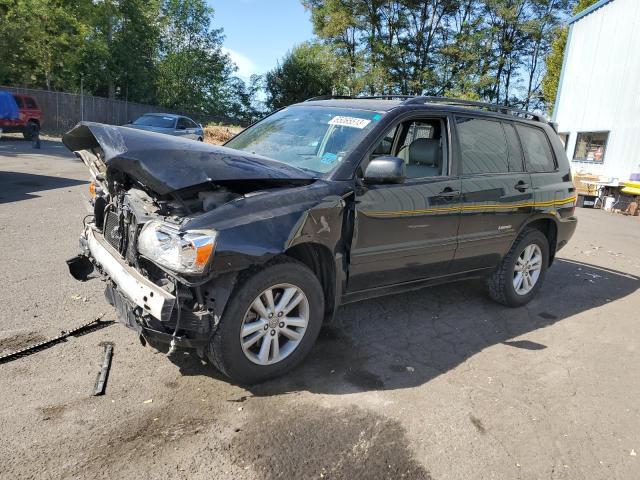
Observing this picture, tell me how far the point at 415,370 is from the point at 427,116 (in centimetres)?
212

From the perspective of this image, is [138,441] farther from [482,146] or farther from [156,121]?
[156,121]

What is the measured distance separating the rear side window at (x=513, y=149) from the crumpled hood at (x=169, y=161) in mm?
2545

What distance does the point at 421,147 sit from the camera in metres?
4.41

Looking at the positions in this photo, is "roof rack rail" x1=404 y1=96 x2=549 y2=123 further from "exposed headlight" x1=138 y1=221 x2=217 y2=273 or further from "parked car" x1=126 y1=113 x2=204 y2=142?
"parked car" x1=126 y1=113 x2=204 y2=142

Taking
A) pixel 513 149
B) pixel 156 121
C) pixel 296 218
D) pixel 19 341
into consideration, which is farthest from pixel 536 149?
pixel 156 121

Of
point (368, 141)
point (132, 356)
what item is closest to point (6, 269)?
point (132, 356)

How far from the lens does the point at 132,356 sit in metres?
3.51

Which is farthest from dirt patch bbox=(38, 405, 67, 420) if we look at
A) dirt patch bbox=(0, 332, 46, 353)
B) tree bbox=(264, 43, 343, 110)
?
tree bbox=(264, 43, 343, 110)

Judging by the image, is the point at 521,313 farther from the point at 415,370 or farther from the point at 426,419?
the point at 426,419

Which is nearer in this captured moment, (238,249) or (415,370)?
(238,249)

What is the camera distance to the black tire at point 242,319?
2945mm

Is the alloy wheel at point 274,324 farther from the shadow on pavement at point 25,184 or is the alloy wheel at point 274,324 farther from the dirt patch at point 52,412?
the shadow on pavement at point 25,184

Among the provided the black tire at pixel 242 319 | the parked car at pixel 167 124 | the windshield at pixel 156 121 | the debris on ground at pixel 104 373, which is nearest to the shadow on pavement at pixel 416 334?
the black tire at pixel 242 319

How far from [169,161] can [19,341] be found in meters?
1.87
